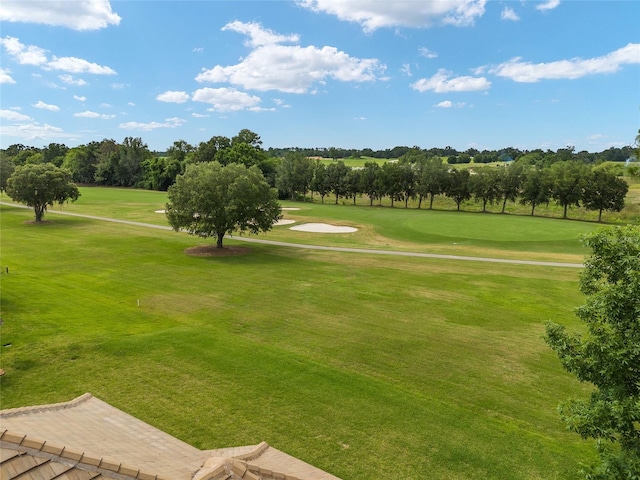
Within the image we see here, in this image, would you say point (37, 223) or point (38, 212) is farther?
point (38, 212)

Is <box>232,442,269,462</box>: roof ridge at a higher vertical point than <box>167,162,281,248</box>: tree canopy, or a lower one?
lower

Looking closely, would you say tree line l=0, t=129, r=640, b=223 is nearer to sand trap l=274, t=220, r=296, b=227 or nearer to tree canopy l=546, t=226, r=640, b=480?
sand trap l=274, t=220, r=296, b=227

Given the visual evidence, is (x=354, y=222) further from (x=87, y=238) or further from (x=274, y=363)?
(x=274, y=363)

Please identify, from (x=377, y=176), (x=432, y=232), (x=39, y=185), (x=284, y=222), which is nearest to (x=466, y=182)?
(x=377, y=176)

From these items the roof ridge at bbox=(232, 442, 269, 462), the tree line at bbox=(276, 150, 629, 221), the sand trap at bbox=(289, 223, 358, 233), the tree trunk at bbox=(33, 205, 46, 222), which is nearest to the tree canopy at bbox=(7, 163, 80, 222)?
the tree trunk at bbox=(33, 205, 46, 222)

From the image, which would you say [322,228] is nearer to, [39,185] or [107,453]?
[39,185]

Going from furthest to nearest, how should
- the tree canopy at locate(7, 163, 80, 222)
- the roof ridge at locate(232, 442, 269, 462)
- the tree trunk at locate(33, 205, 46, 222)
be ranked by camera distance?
the tree trunk at locate(33, 205, 46, 222) < the tree canopy at locate(7, 163, 80, 222) < the roof ridge at locate(232, 442, 269, 462)

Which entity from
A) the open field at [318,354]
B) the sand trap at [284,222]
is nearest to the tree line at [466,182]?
the sand trap at [284,222]
